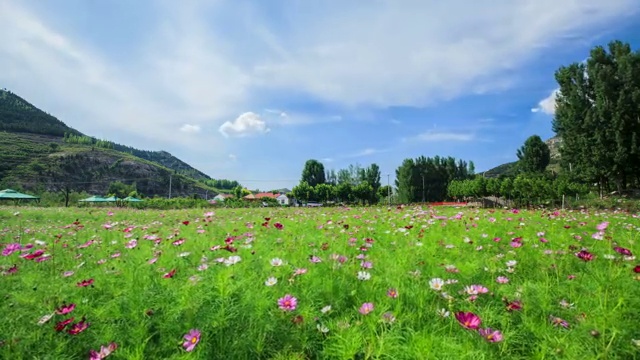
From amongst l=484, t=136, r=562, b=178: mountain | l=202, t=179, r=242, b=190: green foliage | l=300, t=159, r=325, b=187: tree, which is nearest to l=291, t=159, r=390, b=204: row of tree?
l=300, t=159, r=325, b=187: tree

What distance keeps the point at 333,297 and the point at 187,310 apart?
3.22ft

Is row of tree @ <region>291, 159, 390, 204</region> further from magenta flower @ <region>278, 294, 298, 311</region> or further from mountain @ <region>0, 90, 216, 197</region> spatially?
magenta flower @ <region>278, 294, 298, 311</region>

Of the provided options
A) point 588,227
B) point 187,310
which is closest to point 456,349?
point 187,310

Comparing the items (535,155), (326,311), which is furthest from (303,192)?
(326,311)

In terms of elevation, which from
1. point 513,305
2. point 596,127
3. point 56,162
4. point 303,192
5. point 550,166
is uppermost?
point 550,166

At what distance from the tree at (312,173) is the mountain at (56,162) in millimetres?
27651

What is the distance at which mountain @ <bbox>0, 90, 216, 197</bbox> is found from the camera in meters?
69.6

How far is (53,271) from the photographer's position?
10.6ft

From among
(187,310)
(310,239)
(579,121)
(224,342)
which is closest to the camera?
(224,342)

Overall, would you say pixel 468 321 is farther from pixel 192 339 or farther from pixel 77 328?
pixel 77 328

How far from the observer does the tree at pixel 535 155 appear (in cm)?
4981

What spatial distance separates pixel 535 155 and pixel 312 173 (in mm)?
41966

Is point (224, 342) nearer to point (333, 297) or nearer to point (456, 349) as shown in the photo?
point (333, 297)

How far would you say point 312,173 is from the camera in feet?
243
